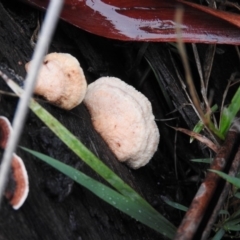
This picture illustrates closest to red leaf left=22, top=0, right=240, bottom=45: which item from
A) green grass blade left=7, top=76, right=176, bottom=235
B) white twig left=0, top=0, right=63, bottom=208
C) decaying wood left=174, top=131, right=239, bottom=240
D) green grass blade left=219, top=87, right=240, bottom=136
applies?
green grass blade left=219, top=87, right=240, bottom=136

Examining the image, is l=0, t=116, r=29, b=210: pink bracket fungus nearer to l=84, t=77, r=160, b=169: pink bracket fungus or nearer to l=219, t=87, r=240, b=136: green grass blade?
l=84, t=77, r=160, b=169: pink bracket fungus

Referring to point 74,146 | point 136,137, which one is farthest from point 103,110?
point 74,146

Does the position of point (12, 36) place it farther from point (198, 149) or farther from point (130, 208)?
point (198, 149)

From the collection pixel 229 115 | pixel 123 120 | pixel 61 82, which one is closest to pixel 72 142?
pixel 61 82

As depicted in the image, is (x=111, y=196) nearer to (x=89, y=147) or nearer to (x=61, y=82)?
(x=89, y=147)

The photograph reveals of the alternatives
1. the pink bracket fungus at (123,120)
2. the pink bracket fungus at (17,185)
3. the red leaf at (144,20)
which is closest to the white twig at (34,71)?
the pink bracket fungus at (17,185)

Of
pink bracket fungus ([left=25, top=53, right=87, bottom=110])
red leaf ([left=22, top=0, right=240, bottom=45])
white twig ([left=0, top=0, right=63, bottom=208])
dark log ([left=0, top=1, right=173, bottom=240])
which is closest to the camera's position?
white twig ([left=0, top=0, right=63, bottom=208])
